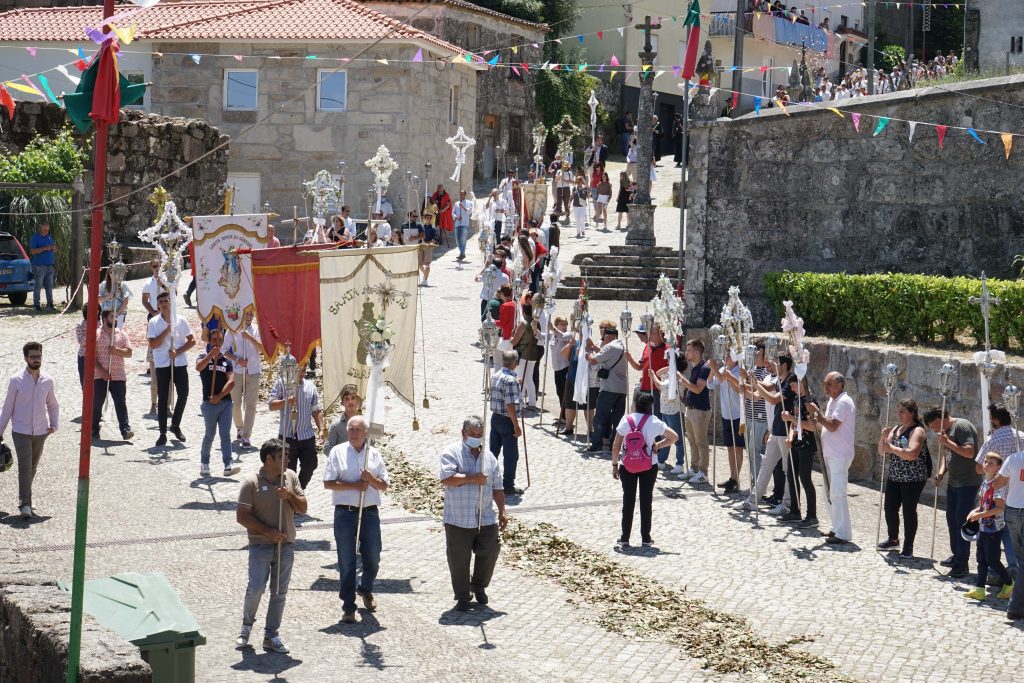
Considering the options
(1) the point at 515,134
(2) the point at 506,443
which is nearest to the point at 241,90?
(1) the point at 515,134

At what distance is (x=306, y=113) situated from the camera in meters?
32.2

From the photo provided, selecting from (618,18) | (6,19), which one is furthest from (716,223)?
(618,18)

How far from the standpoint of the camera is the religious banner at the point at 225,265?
48.8ft

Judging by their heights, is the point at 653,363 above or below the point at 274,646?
above

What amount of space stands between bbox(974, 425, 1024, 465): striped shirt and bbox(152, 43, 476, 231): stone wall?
2185cm

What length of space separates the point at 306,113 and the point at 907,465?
899 inches

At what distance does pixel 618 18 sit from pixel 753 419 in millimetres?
35948

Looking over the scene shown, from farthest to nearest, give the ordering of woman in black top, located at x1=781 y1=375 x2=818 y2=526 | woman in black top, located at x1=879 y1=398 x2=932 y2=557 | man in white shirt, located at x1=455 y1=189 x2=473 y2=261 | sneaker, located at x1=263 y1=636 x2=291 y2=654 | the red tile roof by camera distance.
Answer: the red tile roof < man in white shirt, located at x1=455 y1=189 x2=473 y2=261 < woman in black top, located at x1=781 y1=375 x2=818 y2=526 < woman in black top, located at x1=879 y1=398 x2=932 y2=557 < sneaker, located at x1=263 y1=636 x2=291 y2=654

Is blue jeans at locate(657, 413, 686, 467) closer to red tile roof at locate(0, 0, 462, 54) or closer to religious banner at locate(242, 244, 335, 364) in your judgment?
religious banner at locate(242, 244, 335, 364)

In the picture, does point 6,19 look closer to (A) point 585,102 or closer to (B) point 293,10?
(B) point 293,10

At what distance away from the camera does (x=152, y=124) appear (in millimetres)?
28062

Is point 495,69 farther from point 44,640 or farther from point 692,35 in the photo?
point 44,640

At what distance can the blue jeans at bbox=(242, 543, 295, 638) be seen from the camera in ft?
30.4

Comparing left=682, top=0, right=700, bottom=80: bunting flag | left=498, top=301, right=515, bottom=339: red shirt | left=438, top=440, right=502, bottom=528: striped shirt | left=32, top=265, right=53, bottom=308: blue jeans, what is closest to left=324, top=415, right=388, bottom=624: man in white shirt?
left=438, top=440, right=502, bottom=528: striped shirt
